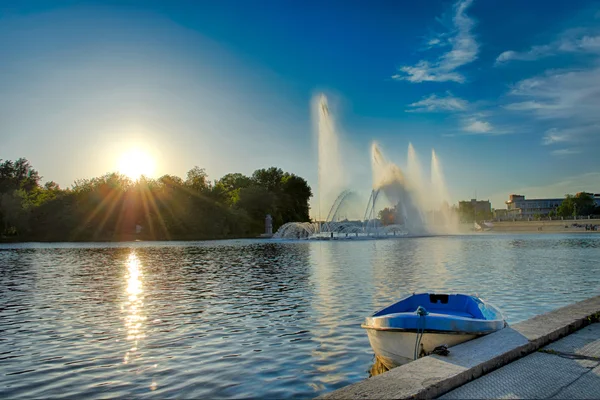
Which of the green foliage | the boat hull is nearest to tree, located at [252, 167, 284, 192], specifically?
the green foliage

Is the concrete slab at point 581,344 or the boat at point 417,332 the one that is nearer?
the concrete slab at point 581,344

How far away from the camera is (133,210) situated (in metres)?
106

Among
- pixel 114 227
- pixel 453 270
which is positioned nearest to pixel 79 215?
pixel 114 227

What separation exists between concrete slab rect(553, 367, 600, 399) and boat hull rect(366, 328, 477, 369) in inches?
83.9

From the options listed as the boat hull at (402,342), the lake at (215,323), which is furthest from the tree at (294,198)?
the boat hull at (402,342)

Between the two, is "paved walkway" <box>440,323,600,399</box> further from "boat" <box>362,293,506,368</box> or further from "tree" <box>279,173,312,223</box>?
"tree" <box>279,173,312,223</box>

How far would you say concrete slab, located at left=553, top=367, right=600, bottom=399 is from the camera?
5590 mm

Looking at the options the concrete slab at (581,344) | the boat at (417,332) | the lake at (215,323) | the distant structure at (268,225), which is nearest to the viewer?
the concrete slab at (581,344)

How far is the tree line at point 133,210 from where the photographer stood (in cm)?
10131

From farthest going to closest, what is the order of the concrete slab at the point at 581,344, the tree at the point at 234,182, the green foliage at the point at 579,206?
the green foliage at the point at 579,206 → the tree at the point at 234,182 → the concrete slab at the point at 581,344

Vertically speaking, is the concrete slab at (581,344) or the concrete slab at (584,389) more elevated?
the concrete slab at (581,344)

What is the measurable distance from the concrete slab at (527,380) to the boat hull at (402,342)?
120 centimetres

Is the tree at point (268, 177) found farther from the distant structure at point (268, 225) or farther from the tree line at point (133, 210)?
the distant structure at point (268, 225)

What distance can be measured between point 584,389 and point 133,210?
108 m
